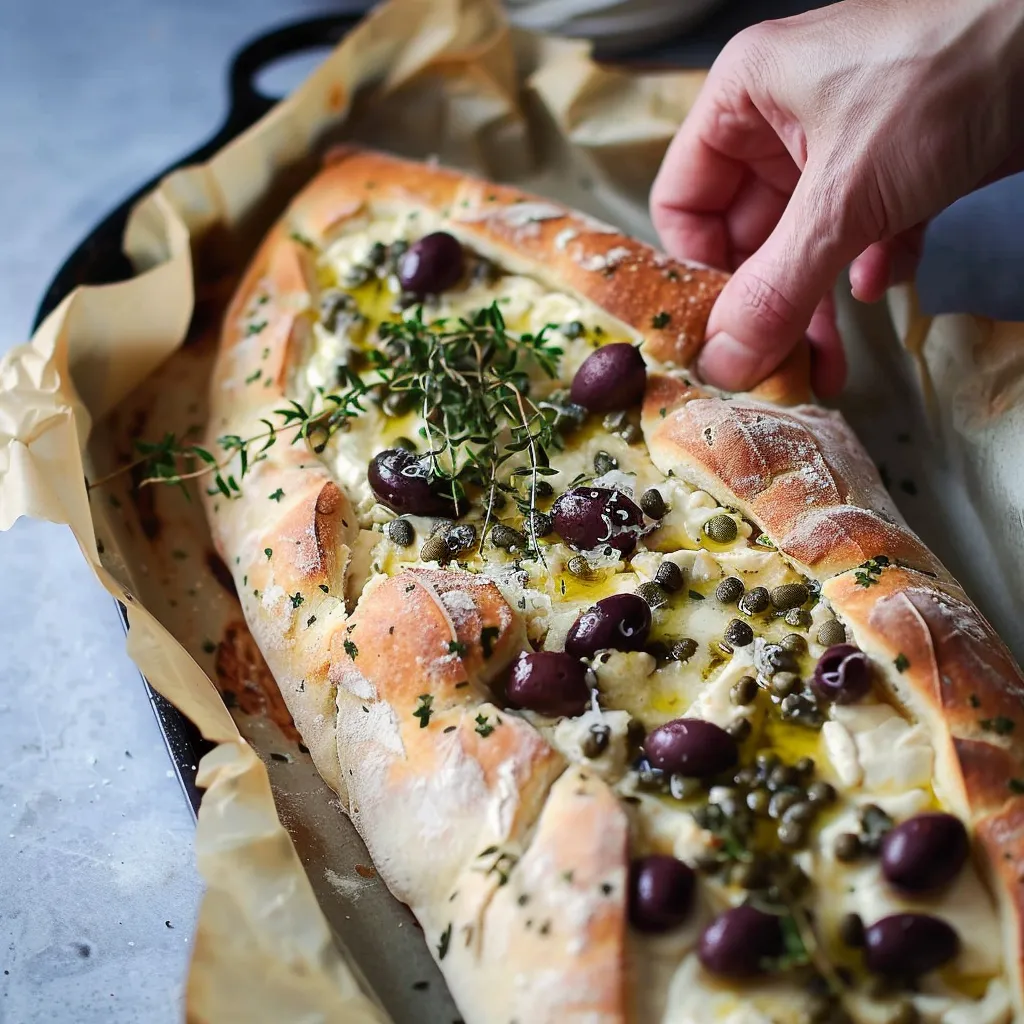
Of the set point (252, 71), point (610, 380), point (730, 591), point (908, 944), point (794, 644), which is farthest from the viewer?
point (252, 71)

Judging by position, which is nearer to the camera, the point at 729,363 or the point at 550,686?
the point at 550,686

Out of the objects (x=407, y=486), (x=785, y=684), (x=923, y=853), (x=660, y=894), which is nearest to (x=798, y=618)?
(x=785, y=684)

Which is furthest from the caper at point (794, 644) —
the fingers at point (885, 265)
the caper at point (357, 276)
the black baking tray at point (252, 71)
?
the black baking tray at point (252, 71)

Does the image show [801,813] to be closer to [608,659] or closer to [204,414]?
[608,659]

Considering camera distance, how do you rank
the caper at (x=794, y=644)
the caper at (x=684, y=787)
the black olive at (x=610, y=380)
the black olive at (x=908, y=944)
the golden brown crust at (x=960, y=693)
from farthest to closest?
1. the black olive at (x=610, y=380)
2. the caper at (x=794, y=644)
3. the caper at (x=684, y=787)
4. the golden brown crust at (x=960, y=693)
5. the black olive at (x=908, y=944)

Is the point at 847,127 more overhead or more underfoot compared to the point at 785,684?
more overhead

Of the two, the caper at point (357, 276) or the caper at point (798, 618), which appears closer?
the caper at point (798, 618)

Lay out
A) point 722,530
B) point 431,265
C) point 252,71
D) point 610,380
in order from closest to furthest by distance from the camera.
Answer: point 722,530, point 610,380, point 431,265, point 252,71

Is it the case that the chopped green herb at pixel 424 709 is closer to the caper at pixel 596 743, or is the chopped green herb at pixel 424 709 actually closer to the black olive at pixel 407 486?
the caper at pixel 596 743

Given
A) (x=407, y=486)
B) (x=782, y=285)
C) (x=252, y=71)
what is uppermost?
(x=252, y=71)
